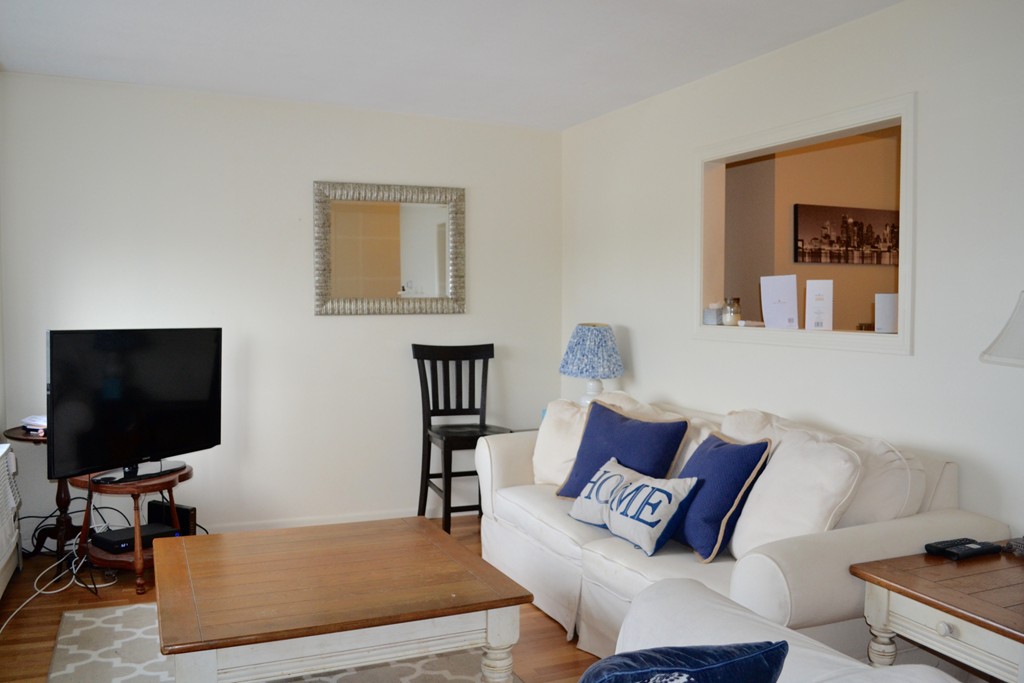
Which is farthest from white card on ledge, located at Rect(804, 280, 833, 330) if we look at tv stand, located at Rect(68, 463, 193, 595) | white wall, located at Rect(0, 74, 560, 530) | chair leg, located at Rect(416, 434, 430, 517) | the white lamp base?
tv stand, located at Rect(68, 463, 193, 595)

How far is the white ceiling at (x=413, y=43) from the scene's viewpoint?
10.7 feet

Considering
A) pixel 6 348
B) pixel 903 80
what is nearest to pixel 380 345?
pixel 6 348

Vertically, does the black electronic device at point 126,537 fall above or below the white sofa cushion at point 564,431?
below

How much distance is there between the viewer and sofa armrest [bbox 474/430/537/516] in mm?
4160

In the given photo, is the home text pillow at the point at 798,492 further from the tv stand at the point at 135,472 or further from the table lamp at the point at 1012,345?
the tv stand at the point at 135,472

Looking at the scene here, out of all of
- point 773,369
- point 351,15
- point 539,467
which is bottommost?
point 539,467

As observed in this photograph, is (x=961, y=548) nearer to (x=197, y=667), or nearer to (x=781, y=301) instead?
(x=781, y=301)

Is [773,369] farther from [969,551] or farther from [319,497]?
[319,497]

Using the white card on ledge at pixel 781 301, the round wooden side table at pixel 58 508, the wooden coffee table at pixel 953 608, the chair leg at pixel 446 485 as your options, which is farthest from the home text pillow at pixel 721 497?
the round wooden side table at pixel 58 508

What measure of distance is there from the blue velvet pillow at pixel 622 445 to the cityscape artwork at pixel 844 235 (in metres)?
2.10

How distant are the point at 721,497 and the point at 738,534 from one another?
0.14 meters

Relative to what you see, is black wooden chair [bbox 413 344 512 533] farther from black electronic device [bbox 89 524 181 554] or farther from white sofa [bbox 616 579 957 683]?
white sofa [bbox 616 579 957 683]

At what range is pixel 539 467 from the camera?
13.5 feet

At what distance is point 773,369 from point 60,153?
3.79 metres
